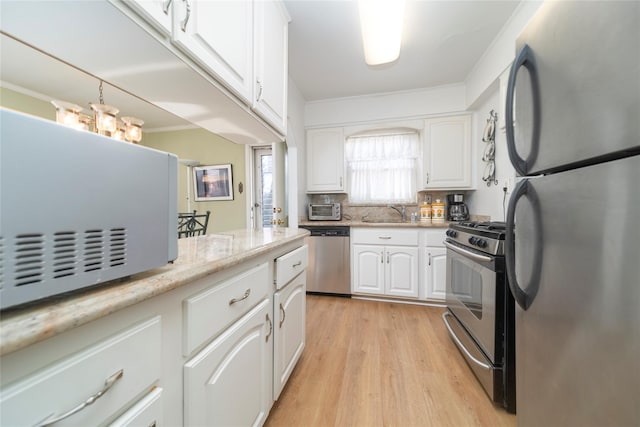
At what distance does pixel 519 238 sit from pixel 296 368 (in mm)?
1489

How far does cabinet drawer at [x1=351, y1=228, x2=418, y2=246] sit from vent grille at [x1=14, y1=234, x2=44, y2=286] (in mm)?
2645

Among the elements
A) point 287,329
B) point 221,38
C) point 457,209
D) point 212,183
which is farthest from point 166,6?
point 212,183

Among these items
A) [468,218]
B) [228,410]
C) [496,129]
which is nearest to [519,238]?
[228,410]

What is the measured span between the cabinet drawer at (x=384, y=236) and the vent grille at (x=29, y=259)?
2.65 metres

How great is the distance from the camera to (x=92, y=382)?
405 millimetres

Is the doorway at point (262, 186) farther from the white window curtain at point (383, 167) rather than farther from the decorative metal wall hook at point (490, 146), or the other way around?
the decorative metal wall hook at point (490, 146)

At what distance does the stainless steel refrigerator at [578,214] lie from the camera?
491mm

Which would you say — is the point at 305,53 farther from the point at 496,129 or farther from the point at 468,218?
the point at 468,218

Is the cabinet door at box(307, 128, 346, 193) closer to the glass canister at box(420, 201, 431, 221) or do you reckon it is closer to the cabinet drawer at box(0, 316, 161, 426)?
the glass canister at box(420, 201, 431, 221)

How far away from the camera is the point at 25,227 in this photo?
33 cm

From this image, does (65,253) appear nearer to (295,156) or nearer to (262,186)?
(295,156)

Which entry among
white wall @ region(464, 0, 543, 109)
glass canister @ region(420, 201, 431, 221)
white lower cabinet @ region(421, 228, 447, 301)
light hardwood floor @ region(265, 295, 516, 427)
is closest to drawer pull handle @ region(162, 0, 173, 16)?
light hardwood floor @ region(265, 295, 516, 427)

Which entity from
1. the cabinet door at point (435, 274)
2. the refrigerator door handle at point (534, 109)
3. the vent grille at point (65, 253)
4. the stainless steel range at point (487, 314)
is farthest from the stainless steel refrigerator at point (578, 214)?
the cabinet door at point (435, 274)

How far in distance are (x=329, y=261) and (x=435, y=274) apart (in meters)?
1.21
